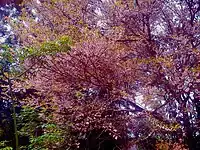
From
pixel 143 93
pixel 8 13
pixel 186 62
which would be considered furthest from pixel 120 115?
pixel 8 13

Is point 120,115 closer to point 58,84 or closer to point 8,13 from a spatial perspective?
point 58,84

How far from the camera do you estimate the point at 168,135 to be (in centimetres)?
615

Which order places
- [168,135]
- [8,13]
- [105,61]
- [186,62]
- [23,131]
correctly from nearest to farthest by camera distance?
[105,61] < [186,62] < [168,135] < [23,131] < [8,13]

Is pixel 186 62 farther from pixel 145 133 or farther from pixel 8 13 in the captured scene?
pixel 8 13

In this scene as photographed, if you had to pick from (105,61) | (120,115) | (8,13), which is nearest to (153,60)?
(105,61)

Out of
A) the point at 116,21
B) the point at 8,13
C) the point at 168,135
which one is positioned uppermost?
the point at 8,13

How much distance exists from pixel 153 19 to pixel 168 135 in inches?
89.7

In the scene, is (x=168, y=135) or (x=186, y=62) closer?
(x=186, y=62)

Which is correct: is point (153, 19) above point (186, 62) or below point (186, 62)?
above

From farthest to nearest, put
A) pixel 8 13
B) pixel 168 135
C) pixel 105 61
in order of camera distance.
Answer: pixel 8 13
pixel 168 135
pixel 105 61

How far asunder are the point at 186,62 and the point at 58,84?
7.66ft

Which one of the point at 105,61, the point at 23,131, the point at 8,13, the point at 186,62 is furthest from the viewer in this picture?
the point at 8,13

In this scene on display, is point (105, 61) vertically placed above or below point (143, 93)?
above

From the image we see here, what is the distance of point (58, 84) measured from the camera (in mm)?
5758
